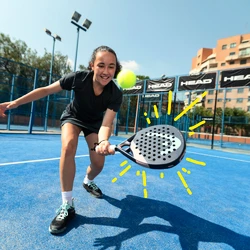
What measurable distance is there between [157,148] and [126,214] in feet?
3.42

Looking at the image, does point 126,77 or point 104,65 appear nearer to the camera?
point 104,65

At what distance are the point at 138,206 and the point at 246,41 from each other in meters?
58.2

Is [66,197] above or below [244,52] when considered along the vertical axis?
below

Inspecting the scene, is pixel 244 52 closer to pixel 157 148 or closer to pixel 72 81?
pixel 72 81

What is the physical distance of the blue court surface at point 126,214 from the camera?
68.1 inches

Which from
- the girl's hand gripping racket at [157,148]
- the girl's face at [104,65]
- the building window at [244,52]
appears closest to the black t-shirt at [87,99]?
the girl's face at [104,65]

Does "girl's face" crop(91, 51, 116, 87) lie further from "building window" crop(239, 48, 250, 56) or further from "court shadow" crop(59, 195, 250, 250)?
"building window" crop(239, 48, 250, 56)

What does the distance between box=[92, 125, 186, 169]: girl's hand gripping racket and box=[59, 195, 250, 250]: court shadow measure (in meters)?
0.76

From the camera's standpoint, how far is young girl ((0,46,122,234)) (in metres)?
2.11

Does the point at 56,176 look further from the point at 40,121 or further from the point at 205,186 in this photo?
the point at 40,121

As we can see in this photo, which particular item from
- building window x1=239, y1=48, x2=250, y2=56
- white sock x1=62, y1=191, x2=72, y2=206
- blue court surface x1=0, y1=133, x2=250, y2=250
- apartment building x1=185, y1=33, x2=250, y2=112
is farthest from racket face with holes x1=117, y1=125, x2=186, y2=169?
building window x1=239, y1=48, x2=250, y2=56

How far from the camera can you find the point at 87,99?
8.17ft

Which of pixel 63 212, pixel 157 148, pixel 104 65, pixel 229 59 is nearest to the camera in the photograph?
pixel 157 148

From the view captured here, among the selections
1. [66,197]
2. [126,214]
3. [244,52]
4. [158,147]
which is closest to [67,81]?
[66,197]
